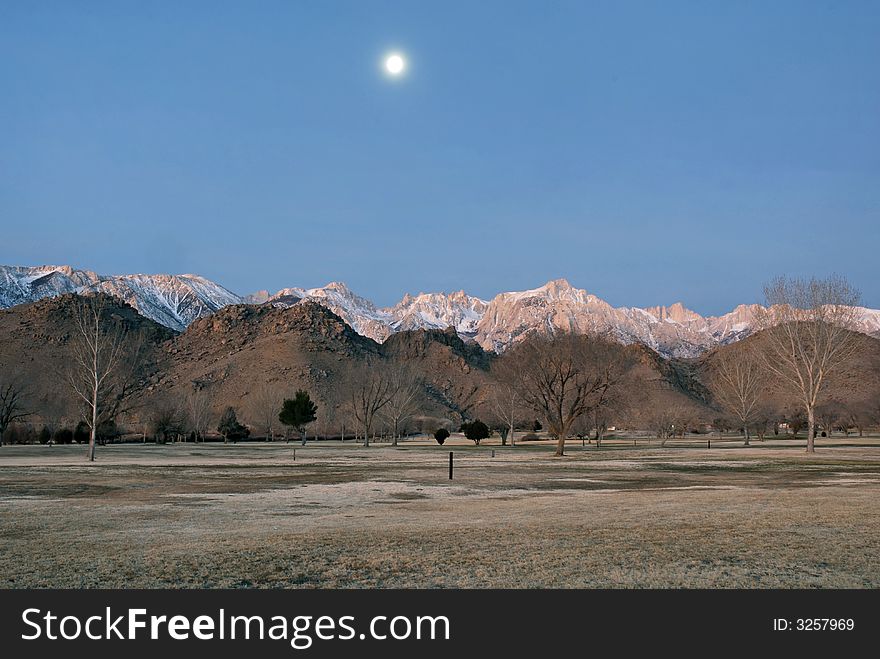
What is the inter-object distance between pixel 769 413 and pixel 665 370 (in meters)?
81.9

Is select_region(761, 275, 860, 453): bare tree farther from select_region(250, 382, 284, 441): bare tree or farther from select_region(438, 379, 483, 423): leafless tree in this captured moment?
select_region(438, 379, 483, 423): leafless tree

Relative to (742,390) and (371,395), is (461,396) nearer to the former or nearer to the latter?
(371,395)

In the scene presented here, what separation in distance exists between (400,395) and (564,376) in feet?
133

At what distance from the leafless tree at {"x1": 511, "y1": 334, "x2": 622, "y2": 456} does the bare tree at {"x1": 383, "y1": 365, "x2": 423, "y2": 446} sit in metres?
31.2

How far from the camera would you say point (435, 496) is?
2488cm

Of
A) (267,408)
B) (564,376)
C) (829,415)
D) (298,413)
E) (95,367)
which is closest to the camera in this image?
(95,367)

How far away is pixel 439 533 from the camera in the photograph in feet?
48.6

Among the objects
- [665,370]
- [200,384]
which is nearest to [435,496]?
[200,384]

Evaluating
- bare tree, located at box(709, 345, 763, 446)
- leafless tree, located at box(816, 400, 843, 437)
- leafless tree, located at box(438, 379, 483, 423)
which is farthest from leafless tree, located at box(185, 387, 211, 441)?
leafless tree, located at box(816, 400, 843, 437)

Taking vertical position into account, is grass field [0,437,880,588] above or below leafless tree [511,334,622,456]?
below

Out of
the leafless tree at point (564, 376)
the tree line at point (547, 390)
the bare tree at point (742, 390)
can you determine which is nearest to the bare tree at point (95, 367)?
the tree line at point (547, 390)

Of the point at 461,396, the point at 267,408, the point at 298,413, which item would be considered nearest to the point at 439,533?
the point at 298,413

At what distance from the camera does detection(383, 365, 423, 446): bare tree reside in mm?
93062
